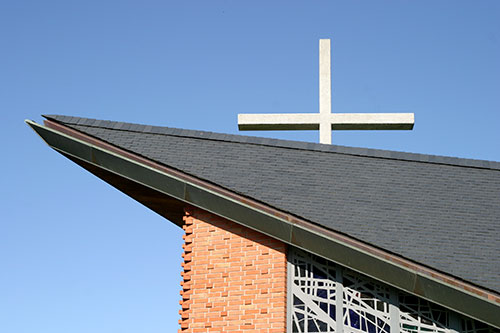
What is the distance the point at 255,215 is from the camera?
1152 cm

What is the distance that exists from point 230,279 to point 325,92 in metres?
4.69

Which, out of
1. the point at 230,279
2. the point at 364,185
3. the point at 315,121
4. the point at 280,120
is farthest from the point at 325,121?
Answer: the point at 230,279

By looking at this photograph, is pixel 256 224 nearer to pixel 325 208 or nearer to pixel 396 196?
pixel 325 208

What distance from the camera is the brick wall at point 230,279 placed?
451 inches

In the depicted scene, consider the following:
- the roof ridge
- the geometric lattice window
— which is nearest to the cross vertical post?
the roof ridge

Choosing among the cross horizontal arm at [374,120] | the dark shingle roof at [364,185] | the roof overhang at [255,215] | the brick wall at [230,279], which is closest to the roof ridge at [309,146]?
the dark shingle roof at [364,185]

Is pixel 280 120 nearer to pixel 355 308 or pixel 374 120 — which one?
pixel 374 120

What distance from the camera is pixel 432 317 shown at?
11.2m

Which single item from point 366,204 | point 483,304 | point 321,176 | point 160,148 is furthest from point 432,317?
point 160,148

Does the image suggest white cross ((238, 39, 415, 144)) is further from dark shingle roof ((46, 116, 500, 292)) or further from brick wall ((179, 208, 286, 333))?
brick wall ((179, 208, 286, 333))

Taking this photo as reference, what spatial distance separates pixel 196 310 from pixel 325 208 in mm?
2234

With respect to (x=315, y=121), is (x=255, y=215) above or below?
below

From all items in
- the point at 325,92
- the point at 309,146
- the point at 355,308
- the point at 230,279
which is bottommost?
the point at 355,308

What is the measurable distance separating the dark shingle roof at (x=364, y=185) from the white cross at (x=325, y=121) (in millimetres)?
2001
